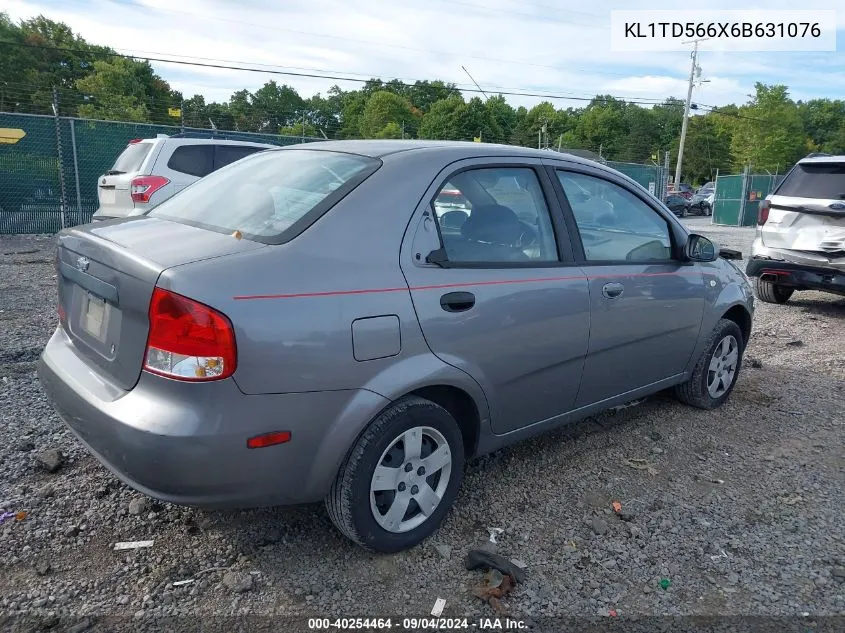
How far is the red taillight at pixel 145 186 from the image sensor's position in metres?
9.12

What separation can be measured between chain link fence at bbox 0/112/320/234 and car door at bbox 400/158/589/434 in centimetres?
1194

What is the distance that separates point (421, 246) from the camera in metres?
2.70

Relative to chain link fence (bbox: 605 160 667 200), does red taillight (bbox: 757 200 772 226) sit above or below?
below

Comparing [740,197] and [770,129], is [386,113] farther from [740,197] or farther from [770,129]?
[740,197]

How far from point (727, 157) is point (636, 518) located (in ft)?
282

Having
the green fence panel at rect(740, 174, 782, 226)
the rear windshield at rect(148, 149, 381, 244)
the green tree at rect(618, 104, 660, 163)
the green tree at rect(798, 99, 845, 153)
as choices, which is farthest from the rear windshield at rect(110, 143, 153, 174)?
the green tree at rect(798, 99, 845, 153)

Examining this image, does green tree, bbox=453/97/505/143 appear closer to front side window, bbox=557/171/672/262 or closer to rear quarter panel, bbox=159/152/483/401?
front side window, bbox=557/171/672/262

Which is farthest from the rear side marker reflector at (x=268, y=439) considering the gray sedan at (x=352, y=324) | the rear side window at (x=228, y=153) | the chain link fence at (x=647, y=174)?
the chain link fence at (x=647, y=174)

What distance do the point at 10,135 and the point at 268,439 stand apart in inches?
498

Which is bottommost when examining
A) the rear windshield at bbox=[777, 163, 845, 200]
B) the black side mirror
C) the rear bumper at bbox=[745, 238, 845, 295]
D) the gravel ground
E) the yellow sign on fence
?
the gravel ground

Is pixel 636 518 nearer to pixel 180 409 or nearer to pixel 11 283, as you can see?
pixel 180 409

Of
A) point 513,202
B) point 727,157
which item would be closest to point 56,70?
point 513,202

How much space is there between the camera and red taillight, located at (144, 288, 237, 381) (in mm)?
2162

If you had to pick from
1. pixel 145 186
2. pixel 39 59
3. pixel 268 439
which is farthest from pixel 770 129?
pixel 39 59
